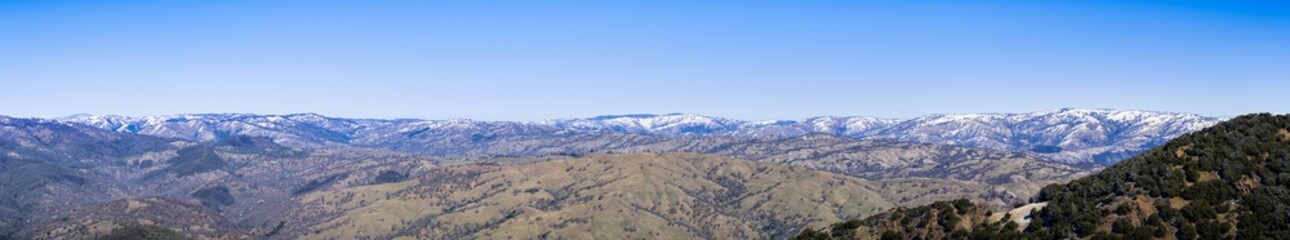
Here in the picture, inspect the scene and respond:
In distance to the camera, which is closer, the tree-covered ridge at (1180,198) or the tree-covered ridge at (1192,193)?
the tree-covered ridge at (1192,193)

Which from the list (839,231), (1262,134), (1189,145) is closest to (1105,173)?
(1189,145)

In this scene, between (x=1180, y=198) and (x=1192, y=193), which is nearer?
(x=1192, y=193)

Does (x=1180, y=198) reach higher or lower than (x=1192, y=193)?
lower

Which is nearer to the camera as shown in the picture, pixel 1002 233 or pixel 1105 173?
pixel 1002 233

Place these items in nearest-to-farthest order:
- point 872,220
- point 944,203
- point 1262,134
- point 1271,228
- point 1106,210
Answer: point 1271,228 → point 1106,210 → point 1262,134 → point 944,203 → point 872,220

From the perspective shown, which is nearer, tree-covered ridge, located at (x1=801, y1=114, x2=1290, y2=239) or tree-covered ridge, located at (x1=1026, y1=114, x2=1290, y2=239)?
tree-covered ridge, located at (x1=1026, y1=114, x2=1290, y2=239)

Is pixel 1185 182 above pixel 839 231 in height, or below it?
above

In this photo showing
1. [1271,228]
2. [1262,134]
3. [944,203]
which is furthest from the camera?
[944,203]

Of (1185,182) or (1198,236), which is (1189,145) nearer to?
(1185,182)
